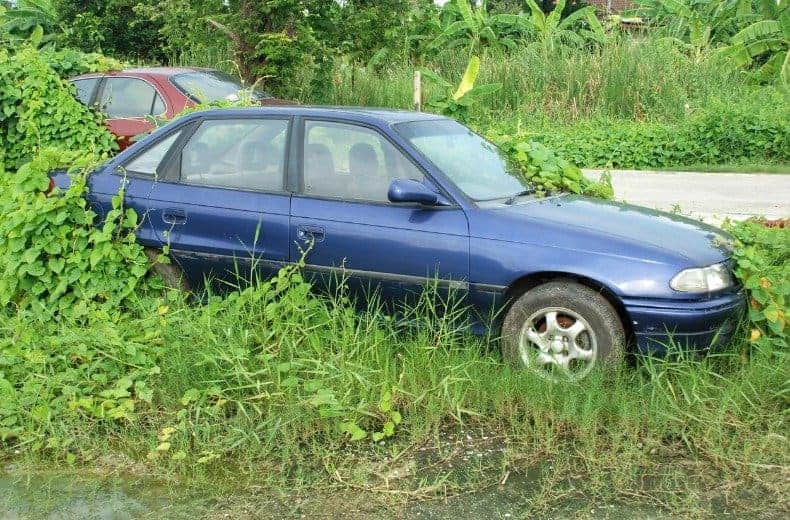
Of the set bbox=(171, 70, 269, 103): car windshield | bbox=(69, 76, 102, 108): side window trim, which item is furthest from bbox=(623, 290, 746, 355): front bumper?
bbox=(69, 76, 102, 108): side window trim

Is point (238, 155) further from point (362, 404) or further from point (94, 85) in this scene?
point (94, 85)

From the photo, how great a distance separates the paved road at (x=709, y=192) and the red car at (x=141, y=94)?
5048mm

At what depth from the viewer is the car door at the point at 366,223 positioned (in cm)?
529

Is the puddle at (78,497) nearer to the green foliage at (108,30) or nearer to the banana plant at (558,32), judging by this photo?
the banana plant at (558,32)

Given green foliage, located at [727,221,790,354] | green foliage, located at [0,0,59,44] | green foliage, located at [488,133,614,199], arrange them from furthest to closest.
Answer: green foliage, located at [0,0,59,44] → green foliage, located at [488,133,614,199] → green foliage, located at [727,221,790,354]

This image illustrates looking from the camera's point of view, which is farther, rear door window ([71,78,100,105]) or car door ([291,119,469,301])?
rear door window ([71,78,100,105])

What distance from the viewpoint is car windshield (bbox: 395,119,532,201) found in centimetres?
571

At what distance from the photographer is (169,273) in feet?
20.1

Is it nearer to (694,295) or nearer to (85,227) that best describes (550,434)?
(694,295)

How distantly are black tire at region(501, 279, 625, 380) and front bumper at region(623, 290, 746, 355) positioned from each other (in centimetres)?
11

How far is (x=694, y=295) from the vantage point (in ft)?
15.9

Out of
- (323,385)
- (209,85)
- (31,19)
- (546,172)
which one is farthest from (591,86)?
(31,19)

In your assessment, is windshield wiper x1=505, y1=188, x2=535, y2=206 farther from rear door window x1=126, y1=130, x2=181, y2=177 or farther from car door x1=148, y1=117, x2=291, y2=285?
rear door window x1=126, y1=130, x2=181, y2=177

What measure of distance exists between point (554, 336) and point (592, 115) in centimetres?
1330
